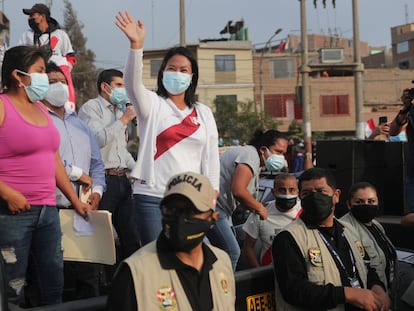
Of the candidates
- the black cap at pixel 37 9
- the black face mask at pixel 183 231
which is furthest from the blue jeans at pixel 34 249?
the black cap at pixel 37 9

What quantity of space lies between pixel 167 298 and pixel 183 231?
0.96 ft

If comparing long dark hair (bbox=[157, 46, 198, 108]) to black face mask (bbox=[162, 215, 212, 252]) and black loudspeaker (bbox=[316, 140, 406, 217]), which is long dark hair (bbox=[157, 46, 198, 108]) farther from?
black loudspeaker (bbox=[316, 140, 406, 217])

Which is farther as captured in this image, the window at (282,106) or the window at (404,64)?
the window at (404,64)

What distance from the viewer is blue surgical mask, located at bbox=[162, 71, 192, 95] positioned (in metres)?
3.72

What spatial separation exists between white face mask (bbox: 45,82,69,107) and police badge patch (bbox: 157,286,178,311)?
2.05 m

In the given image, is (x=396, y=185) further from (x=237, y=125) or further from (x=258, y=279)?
(x=237, y=125)

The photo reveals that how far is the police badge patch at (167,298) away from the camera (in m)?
2.44

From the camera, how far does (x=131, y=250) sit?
4.49m

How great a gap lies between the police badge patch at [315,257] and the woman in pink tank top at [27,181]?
56.2 inches

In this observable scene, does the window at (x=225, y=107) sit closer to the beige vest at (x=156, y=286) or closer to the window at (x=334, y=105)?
the window at (x=334, y=105)

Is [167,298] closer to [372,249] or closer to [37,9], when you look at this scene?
[372,249]

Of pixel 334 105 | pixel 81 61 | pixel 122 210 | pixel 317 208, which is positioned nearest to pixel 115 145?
pixel 122 210

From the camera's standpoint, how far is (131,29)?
3.34 m

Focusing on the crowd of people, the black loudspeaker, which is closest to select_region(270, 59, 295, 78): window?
the black loudspeaker
